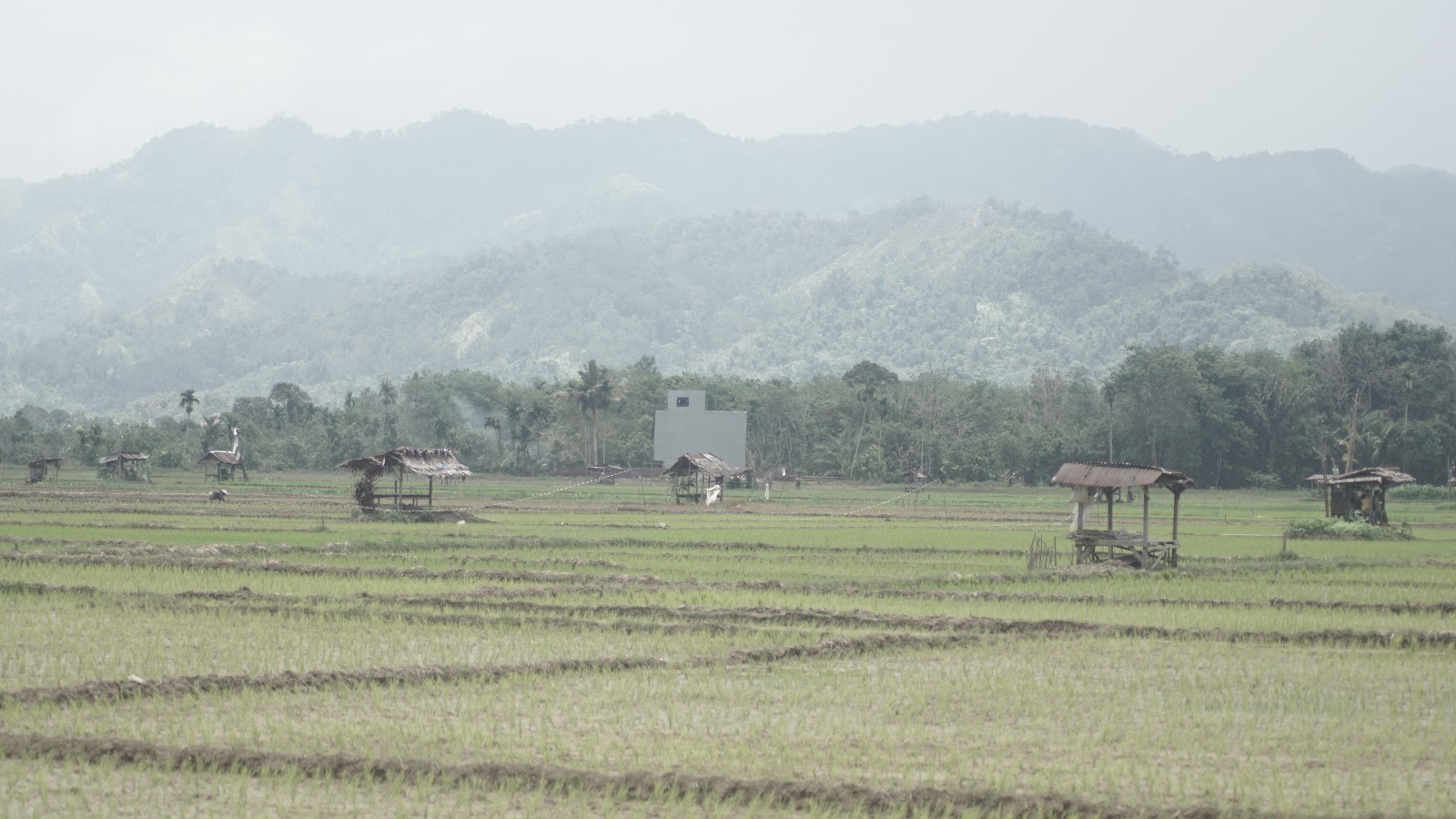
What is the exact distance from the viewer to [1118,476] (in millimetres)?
24703

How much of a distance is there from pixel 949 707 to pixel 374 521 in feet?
87.9

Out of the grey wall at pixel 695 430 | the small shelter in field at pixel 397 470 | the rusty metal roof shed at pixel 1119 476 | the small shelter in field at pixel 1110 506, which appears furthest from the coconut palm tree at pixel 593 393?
the small shelter in field at pixel 1110 506

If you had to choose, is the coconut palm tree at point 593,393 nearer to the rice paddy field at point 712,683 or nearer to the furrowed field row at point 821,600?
the rice paddy field at point 712,683

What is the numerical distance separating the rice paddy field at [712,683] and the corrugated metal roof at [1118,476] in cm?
156

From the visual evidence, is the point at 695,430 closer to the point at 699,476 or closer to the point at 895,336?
the point at 699,476

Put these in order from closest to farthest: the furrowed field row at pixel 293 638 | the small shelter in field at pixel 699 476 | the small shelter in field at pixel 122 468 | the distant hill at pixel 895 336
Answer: the furrowed field row at pixel 293 638 < the small shelter in field at pixel 699 476 < the small shelter in field at pixel 122 468 < the distant hill at pixel 895 336

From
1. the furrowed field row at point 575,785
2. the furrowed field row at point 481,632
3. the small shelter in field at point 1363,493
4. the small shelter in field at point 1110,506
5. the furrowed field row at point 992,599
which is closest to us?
the furrowed field row at point 575,785

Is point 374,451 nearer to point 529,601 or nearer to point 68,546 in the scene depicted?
point 68,546

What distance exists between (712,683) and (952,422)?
71677 millimetres

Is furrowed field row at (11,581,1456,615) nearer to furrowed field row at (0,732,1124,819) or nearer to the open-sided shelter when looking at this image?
furrowed field row at (0,732,1124,819)

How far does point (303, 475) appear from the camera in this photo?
77.2m

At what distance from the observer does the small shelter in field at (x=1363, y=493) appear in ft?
112

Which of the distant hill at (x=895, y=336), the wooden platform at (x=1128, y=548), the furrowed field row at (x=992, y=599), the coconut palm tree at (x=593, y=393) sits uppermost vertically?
the distant hill at (x=895, y=336)

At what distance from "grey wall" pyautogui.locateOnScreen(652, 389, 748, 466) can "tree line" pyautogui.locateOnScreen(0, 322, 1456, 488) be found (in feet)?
12.8
